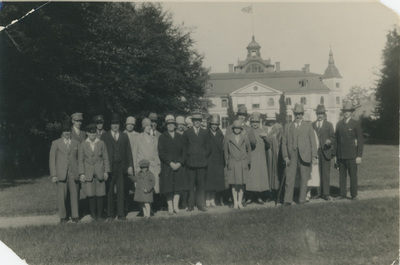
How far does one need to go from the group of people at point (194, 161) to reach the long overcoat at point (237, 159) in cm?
2

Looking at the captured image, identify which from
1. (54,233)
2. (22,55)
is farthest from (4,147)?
(54,233)

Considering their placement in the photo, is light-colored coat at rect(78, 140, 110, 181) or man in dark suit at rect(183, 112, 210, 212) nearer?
light-colored coat at rect(78, 140, 110, 181)

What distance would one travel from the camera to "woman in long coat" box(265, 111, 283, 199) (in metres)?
9.22

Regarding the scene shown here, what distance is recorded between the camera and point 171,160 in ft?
27.1

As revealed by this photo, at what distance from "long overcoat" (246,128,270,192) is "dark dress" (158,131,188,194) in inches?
58.5

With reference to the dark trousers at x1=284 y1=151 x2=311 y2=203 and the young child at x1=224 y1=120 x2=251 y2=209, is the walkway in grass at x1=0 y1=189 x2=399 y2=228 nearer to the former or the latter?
the dark trousers at x1=284 y1=151 x2=311 y2=203

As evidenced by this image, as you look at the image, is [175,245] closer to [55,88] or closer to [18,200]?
[18,200]

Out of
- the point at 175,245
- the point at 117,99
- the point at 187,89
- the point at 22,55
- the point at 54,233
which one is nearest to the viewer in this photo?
the point at 175,245

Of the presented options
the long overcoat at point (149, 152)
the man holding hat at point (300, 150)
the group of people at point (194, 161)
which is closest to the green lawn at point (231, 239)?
the group of people at point (194, 161)

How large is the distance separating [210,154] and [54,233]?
10.8 feet

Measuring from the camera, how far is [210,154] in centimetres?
869

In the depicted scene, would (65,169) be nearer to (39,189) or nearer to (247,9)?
(247,9)

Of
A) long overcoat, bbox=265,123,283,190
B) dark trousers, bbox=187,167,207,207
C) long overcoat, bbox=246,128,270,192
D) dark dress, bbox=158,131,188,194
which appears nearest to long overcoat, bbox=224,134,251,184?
long overcoat, bbox=246,128,270,192

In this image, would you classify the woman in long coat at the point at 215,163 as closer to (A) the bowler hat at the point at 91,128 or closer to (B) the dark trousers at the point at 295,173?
(B) the dark trousers at the point at 295,173
